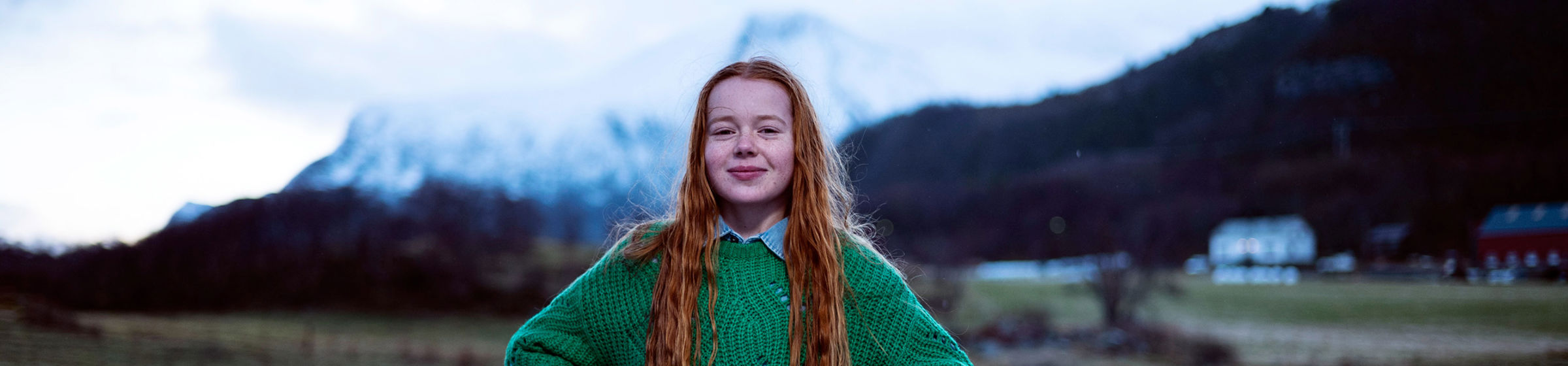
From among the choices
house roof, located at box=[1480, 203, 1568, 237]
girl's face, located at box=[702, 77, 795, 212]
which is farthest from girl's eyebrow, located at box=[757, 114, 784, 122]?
house roof, located at box=[1480, 203, 1568, 237]

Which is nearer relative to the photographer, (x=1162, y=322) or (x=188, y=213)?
(x=188, y=213)

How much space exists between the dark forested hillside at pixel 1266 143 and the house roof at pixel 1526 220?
14 cm

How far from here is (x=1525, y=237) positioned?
29.1 feet

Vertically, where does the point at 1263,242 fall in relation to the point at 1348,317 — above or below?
above

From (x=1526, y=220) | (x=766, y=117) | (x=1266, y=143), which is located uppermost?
(x=1266, y=143)

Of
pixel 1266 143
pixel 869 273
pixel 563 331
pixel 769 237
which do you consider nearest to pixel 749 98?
pixel 769 237

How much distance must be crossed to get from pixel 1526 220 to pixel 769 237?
1069 centimetres

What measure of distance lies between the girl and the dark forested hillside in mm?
8467

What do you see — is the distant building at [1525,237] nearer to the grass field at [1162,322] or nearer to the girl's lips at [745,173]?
the grass field at [1162,322]

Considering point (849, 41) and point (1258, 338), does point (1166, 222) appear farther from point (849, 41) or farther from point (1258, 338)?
A: point (849, 41)

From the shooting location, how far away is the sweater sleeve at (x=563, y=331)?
158 centimetres

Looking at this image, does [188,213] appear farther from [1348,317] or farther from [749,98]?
[1348,317]

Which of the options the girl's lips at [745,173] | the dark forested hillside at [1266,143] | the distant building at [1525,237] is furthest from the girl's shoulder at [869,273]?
the distant building at [1525,237]

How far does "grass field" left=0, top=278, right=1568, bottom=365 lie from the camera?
613 centimetres
